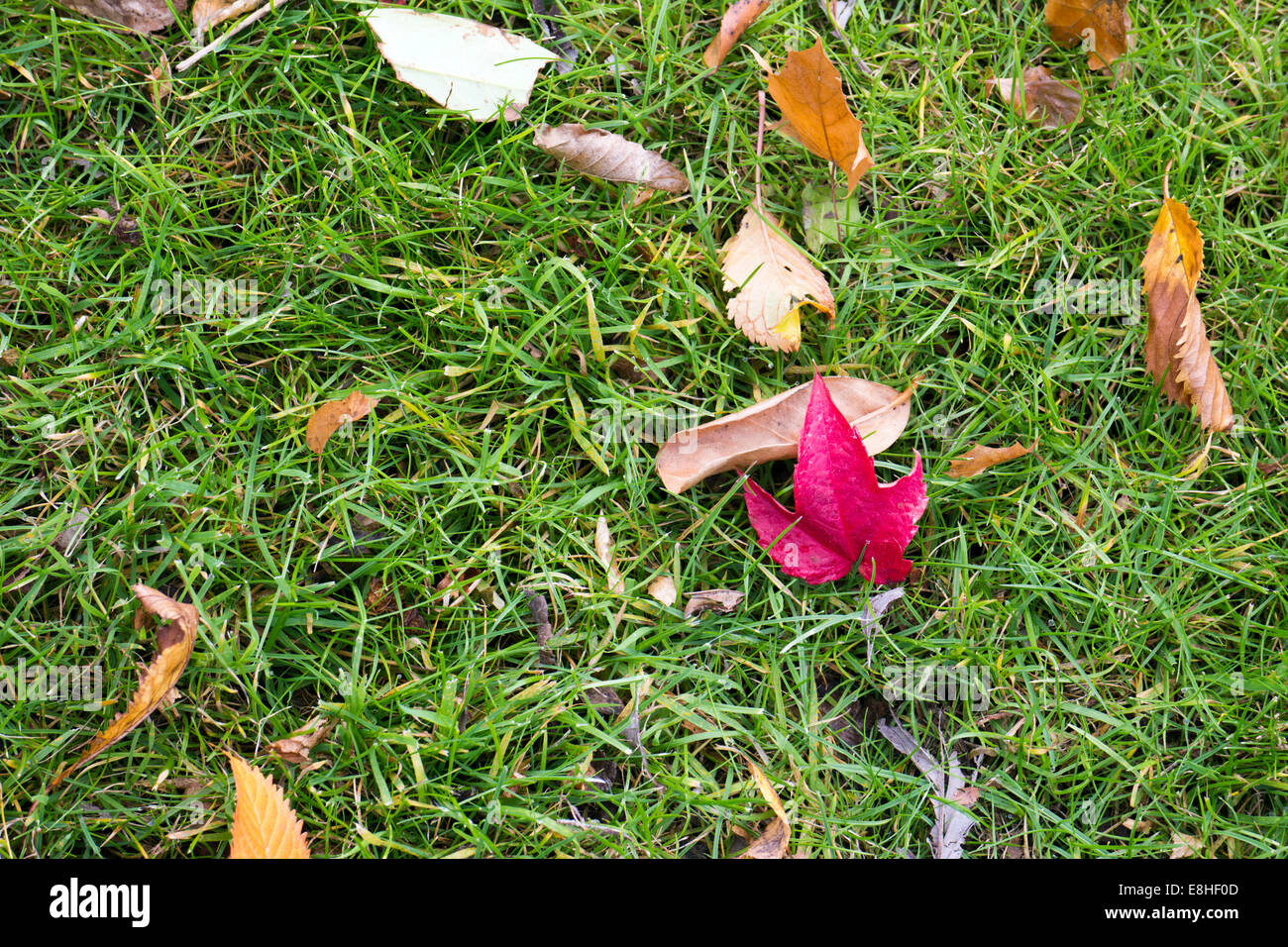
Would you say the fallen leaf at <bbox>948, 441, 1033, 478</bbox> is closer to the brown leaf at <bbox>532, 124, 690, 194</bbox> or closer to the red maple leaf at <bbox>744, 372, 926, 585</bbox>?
the red maple leaf at <bbox>744, 372, 926, 585</bbox>

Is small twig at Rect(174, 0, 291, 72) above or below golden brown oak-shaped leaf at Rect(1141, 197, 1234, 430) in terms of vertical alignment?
above

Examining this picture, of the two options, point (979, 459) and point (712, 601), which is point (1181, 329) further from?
point (712, 601)

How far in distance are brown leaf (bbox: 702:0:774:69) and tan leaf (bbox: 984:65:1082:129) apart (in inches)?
25.9

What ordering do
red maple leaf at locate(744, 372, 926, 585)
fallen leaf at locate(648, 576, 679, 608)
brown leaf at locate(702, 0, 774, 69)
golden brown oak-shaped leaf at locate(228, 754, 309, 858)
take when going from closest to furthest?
golden brown oak-shaped leaf at locate(228, 754, 309, 858), red maple leaf at locate(744, 372, 926, 585), fallen leaf at locate(648, 576, 679, 608), brown leaf at locate(702, 0, 774, 69)

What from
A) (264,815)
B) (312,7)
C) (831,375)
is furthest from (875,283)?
(264,815)

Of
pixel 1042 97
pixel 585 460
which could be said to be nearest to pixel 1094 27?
pixel 1042 97

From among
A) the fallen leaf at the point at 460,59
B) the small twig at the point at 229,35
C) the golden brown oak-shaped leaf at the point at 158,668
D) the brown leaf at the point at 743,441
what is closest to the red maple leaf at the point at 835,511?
the brown leaf at the point at 743,441

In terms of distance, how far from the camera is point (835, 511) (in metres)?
1.88

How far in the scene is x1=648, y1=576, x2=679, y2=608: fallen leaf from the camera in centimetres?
193

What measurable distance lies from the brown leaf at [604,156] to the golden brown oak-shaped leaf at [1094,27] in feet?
3.78

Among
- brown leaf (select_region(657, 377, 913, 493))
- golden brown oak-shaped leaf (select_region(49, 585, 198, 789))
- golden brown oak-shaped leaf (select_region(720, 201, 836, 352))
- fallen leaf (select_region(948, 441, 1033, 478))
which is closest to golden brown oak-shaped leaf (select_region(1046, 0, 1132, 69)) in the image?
golden brown oak-shaped leaf (select_region(720, 201, 836, 352))

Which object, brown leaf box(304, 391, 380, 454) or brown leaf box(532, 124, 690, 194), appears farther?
brown leaf box(532, 124, 690, 194)

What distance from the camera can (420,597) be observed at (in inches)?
75.9

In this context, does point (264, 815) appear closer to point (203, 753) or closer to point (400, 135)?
point (203, 753)
